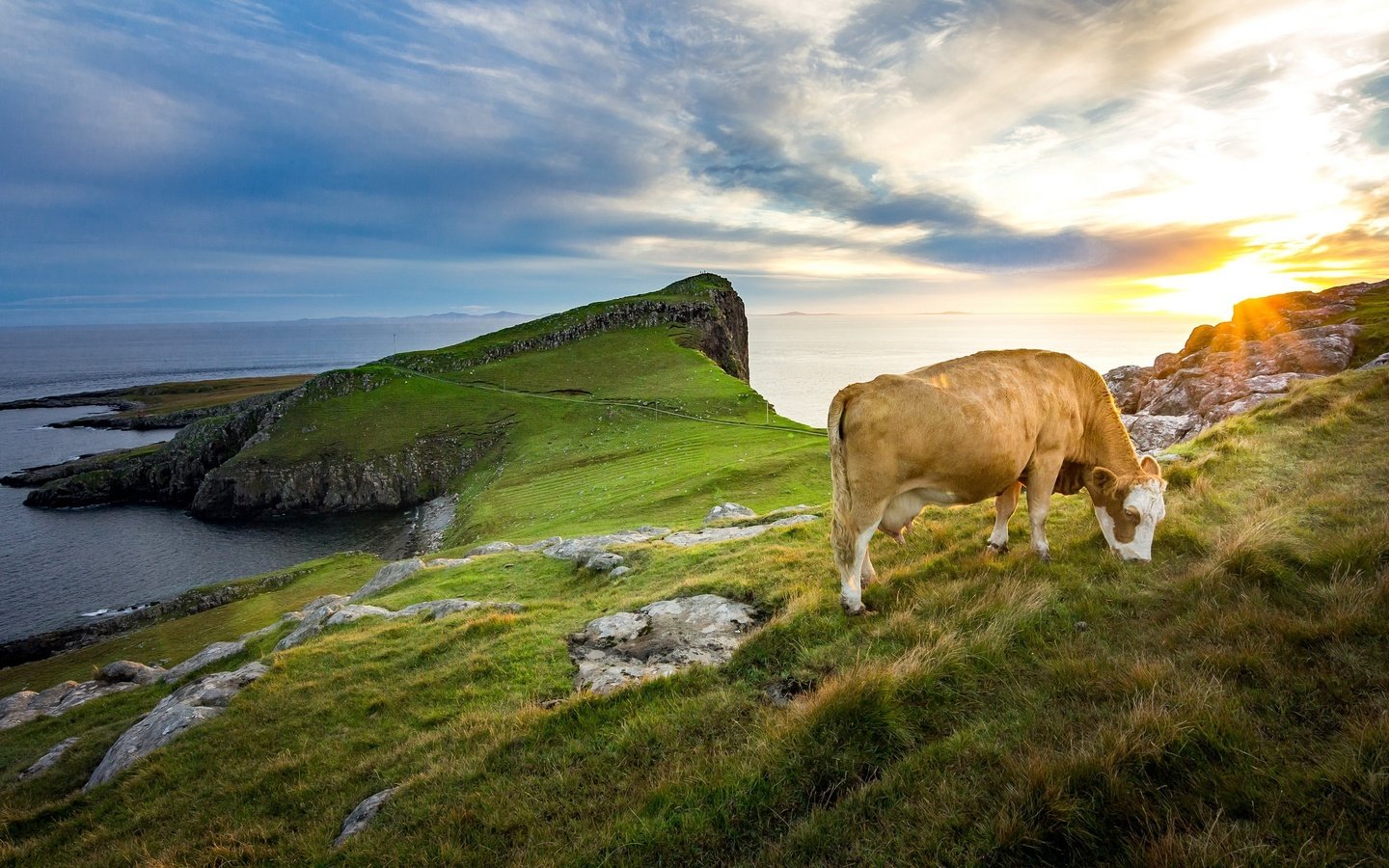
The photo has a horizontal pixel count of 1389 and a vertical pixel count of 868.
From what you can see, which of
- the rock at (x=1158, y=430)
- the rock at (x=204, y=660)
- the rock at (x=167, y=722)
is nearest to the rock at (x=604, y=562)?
the rock at (x=167, y=722)

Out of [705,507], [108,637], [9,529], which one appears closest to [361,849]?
[705,507]

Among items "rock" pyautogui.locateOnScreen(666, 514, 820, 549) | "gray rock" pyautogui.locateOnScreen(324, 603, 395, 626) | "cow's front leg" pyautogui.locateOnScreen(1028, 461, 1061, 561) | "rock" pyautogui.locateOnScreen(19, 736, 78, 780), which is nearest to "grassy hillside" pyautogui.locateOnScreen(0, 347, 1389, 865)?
"cow's front leg" pyautogui.locateOnScreen(1028, 461, 1061, 561)

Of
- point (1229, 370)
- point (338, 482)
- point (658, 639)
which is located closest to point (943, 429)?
point (658, 639)

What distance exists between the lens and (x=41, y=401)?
171 m

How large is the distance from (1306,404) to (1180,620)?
1640 centimetres

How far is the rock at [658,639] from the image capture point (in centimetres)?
897

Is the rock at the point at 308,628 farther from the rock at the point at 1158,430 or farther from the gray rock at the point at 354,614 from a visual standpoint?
the rock at the point at 1158,430

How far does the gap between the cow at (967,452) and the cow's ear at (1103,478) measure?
0.05ft

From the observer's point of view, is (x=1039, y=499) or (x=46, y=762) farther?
(x=46, y=762)

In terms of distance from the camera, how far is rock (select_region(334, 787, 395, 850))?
6.39 metres

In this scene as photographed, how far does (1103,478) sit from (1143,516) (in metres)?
0.87

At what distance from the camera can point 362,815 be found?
6.76 m

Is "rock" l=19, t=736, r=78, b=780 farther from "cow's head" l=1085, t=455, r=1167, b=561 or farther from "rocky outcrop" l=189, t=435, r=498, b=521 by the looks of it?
"rocky outcrop" l=189, t=435, r=498, b=521

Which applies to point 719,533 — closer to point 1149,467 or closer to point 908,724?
point 1149,467
